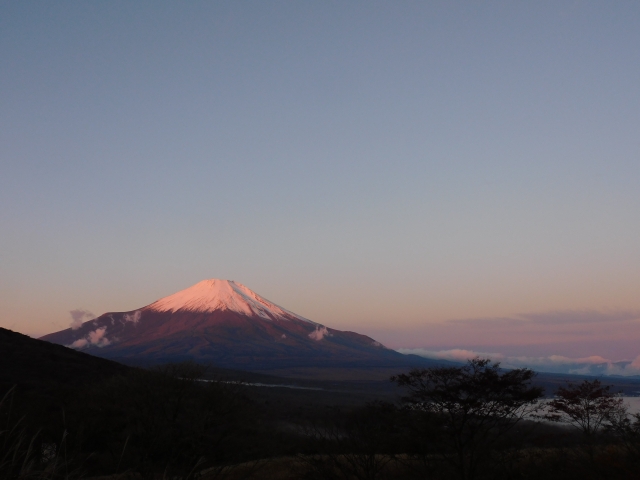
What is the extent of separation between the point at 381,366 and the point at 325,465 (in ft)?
600

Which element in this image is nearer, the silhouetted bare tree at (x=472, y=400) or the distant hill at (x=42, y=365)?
the silhouetted bare tree at (x=472, y=400)

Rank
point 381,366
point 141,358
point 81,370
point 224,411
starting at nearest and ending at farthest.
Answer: point 224,411
point 81,370
point 141,358
point 381,366

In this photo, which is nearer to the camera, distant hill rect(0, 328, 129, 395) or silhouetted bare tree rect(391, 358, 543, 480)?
silhouetted bare tree rect(391, 358, 543, 480)

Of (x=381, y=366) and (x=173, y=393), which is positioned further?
(x=381, y=366)

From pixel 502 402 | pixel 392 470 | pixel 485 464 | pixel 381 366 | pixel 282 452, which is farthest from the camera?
pixel 381 366

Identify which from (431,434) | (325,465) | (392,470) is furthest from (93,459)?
(431,434)

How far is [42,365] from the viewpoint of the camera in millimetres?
54031

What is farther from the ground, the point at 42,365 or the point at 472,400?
the point at 472,400

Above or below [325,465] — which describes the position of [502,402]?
above

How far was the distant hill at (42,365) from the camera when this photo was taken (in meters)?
48.7

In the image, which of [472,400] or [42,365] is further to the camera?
[42,365]

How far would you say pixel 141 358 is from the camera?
184 meters

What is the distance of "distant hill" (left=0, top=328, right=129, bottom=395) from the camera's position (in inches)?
1917

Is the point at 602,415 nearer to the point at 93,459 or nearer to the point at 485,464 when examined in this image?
the point at 485,464
